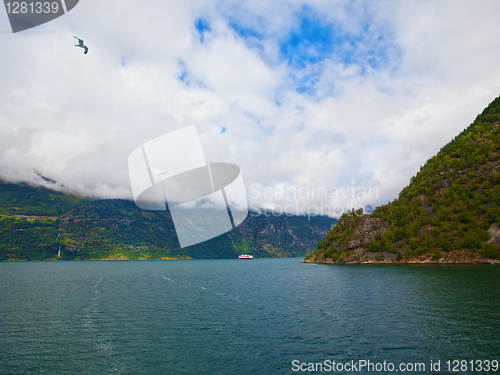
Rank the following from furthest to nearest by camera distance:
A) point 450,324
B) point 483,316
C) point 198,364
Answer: point 483,316 < point 450,324 < point 198,364

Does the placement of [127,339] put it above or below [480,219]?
below

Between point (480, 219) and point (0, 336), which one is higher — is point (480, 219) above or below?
above

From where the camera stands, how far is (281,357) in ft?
112

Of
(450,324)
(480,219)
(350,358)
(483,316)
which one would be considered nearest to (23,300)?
(350,358)

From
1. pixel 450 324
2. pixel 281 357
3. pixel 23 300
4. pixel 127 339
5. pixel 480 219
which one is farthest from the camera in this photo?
pixel 480 219

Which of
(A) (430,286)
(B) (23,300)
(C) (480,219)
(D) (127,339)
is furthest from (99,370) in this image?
(C) (480,219)

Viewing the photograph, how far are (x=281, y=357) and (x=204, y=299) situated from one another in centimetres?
4279

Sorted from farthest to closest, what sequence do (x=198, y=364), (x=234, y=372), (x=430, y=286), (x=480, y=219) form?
(x=480, y=219)
(x=430, y=286)
(x=198, y=364)
(x=234, y=372)

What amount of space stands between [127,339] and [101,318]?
16053 millimetres

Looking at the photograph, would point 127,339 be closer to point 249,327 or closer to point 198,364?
point 198,364

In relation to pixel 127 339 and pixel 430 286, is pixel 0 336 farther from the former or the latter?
pixel 430 286

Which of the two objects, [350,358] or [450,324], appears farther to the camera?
[450,324]

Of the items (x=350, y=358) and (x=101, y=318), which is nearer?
(x=350, y=358)

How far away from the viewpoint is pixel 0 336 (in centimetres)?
4094
